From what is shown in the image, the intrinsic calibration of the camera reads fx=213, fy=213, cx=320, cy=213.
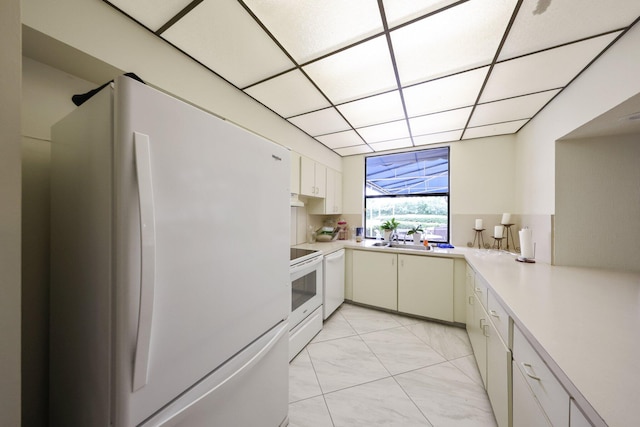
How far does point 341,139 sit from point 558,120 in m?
2.03

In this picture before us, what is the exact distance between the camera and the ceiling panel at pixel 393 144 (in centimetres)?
296

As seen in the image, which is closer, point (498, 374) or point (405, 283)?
point (498, 374)

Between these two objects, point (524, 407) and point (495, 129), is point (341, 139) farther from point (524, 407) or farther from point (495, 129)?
point (524, 407)

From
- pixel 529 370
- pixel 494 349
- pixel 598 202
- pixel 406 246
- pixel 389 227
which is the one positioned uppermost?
pixel 598 202

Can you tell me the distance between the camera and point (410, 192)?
328 centimetres

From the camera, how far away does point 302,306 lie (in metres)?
1.95

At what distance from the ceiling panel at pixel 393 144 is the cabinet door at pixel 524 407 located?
260cm

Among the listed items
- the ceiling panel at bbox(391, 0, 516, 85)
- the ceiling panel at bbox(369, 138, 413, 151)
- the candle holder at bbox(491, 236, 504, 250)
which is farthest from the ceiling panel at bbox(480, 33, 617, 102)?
the candle holder at bbox(491, 236, 504, 250)

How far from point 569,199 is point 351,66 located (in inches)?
79.8

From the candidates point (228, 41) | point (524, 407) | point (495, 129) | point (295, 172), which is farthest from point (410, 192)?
point (228, 41)

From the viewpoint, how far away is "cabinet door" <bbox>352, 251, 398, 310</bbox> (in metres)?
2.66

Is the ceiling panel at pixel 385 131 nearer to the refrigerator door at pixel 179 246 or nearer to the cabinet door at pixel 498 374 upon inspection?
the refrigerator door at pixel 179 246

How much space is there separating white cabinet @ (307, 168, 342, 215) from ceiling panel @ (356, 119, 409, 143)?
753 mm

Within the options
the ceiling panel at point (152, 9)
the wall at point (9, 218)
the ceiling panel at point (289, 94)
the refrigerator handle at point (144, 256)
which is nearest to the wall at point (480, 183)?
the ceiling panel at point (289, 94)
